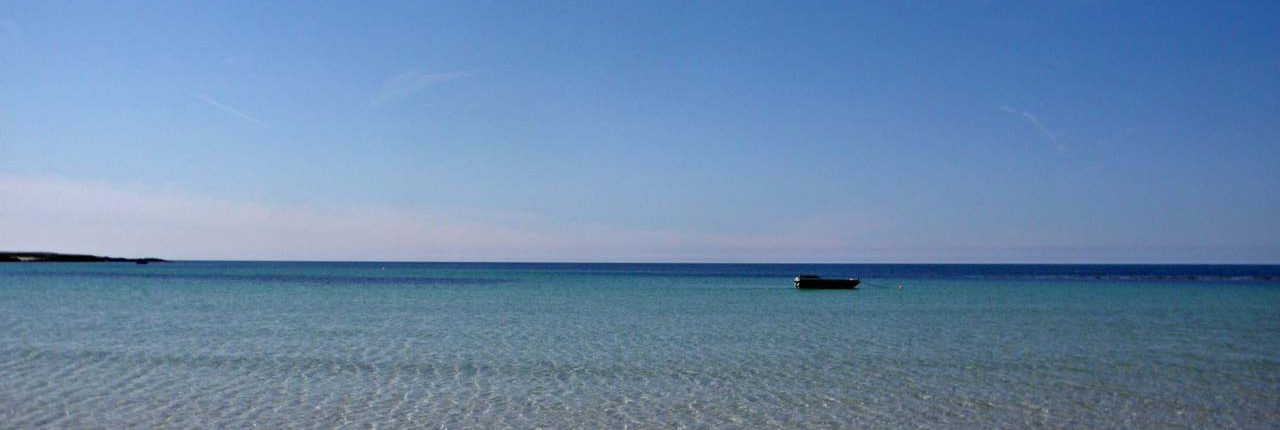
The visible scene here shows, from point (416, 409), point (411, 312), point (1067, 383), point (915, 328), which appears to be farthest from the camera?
point (411, 312)

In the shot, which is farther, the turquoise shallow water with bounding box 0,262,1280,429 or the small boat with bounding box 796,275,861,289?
the small boat with bounding box 796,275,861,289

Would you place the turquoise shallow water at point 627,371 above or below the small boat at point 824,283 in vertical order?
below

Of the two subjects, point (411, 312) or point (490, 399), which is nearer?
point (490, 399)

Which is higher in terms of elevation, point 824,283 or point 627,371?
point 824,283

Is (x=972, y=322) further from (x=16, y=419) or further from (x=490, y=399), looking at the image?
(x=16, y=419)

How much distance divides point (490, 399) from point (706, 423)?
3791mm

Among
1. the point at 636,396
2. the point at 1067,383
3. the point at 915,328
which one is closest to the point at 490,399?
the point at 636,396

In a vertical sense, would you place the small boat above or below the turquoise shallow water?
above

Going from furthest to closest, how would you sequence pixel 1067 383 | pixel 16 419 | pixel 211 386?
1. pixel 1067 383
2. pixel 211 386
3. pixel 16 419

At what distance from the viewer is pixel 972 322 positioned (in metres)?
32.2

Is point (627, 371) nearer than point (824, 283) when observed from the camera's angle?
Yes

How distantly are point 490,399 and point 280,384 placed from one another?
4.13 meters

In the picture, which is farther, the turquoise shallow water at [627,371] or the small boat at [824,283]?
the small boat at [824,283]

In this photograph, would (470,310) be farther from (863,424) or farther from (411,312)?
(863,424)
